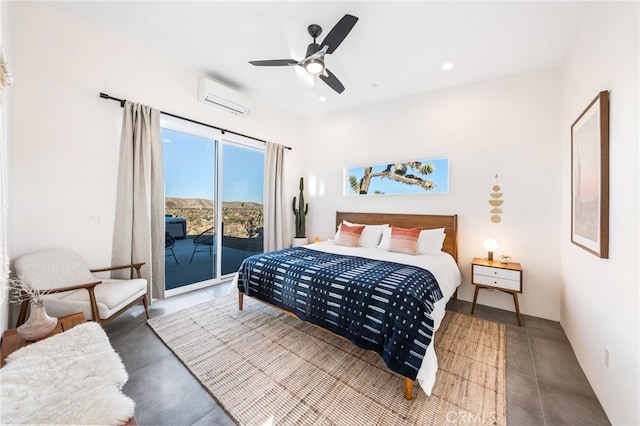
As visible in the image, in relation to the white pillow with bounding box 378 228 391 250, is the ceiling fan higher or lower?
higher

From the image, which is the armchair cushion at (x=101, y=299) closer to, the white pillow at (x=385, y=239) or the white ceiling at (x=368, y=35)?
the white ceiling at (x=368, y=35)

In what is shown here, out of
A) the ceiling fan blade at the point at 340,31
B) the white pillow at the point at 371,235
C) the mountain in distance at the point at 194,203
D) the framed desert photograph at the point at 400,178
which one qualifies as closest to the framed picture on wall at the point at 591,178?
the framed desert photograph at the point at 400,178

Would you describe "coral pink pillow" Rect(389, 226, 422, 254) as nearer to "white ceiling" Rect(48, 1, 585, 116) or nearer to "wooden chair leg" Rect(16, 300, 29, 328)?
"white ceiling" Rect(48, 1, 585, 116)

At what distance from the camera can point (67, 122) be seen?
2502 millimetres

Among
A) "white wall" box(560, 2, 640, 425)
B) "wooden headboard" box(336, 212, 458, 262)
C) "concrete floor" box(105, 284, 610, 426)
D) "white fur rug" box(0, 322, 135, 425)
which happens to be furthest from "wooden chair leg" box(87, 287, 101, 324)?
"white wall" box(560, 2, 640, 425)

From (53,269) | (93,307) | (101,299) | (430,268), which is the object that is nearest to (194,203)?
(53,269)

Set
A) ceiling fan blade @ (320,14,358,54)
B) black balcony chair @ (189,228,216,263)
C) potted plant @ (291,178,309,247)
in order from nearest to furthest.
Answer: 1. ceiling fan blade @ (320,14,358,54)
2. black balcony chair @ (189,228,216,263)
3. potted plant @ (291,178,309,247)

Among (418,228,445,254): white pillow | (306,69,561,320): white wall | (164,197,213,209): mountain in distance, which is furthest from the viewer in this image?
(164,197,213,209): mountain in distance

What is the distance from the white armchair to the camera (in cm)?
207

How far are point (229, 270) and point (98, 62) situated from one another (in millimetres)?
3219

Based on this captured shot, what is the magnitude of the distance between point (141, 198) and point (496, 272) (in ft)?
14.4

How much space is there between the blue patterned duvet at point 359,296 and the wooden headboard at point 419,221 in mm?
1271

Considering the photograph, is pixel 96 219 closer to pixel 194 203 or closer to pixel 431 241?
pixel 194 203

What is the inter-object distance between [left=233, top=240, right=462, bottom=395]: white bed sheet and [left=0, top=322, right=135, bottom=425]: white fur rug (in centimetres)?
166
